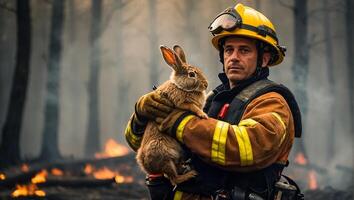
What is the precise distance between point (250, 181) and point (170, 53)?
992 mm

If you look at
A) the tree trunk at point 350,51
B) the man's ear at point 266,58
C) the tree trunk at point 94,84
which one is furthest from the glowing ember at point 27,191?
the tree trunk at point 350,51

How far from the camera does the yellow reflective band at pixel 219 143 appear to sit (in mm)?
2899

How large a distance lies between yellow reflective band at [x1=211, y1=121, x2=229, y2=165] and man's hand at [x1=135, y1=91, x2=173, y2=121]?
14.7 inches

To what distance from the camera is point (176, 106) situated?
3127mm

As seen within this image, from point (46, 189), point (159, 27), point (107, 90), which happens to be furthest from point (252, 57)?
point (107, 90)

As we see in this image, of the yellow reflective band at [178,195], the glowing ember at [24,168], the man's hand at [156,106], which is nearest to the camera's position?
the man's hand at [156,106]

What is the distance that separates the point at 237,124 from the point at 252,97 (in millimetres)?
208

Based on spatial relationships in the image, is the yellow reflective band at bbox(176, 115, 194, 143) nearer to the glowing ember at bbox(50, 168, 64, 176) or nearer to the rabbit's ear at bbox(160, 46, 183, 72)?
the rabbit's ear at bbox(160, 46, 183, 72)

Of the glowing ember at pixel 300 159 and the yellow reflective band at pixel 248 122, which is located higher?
the yellow reflective band at pixel 248 122

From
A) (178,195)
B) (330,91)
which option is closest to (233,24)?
(178,195)

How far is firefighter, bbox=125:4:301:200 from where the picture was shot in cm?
291

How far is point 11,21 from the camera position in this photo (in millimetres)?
35062

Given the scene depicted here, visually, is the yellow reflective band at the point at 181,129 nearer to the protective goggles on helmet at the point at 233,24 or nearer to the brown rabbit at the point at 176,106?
the brown rabbit at the point at 176,106

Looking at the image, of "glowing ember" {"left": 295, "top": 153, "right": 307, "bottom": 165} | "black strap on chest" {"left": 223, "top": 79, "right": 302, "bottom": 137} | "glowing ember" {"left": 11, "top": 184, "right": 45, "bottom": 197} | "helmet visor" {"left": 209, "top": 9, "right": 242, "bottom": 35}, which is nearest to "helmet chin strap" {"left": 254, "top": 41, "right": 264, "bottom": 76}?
"black strap on chest" {"left": 223, "top": 79, "right": 302, "bottom": 137}
